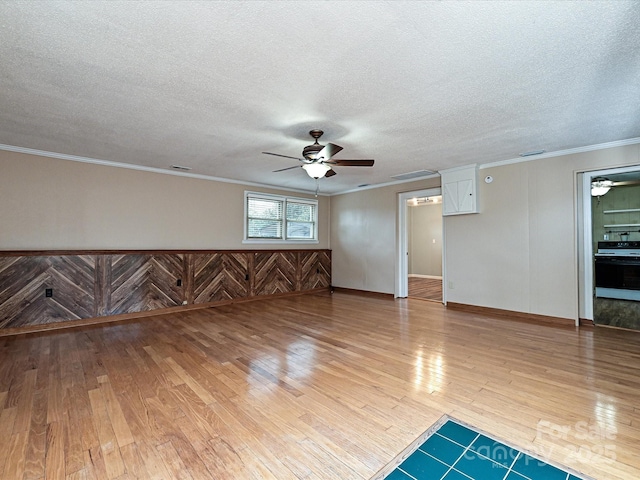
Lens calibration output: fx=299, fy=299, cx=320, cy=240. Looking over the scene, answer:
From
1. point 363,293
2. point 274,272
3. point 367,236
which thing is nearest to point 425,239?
point 367,236

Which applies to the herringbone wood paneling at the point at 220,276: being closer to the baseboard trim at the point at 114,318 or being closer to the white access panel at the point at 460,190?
the baseboard trim at the point at 114,318

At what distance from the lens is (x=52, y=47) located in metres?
2.07

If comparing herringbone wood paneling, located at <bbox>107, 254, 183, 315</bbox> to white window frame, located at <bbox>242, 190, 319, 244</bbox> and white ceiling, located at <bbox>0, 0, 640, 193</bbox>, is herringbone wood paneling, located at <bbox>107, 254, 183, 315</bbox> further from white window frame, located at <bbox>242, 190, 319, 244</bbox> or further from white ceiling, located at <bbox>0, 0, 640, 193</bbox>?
white ceiling, located at <bbox>0, 0, 640, 193</bbox>

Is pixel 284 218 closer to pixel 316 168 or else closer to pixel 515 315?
pixel 316 168

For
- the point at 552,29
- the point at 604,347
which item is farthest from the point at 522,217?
the point at 552,29

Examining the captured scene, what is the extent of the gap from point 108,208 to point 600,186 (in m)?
7.60

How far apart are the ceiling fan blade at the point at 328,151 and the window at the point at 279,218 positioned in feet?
11.7

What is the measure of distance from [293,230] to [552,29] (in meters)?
6.09

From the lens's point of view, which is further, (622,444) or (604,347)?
(604,347)

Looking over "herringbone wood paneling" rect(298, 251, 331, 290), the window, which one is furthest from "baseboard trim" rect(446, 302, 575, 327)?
the window

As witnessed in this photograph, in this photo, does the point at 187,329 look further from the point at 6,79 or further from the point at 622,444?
the point at 622,444

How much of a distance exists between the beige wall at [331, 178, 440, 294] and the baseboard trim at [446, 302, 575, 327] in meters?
1.58

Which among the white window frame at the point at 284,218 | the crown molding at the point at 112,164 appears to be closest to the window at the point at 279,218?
the white window frame at the point at 284,218

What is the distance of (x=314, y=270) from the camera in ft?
25.2
